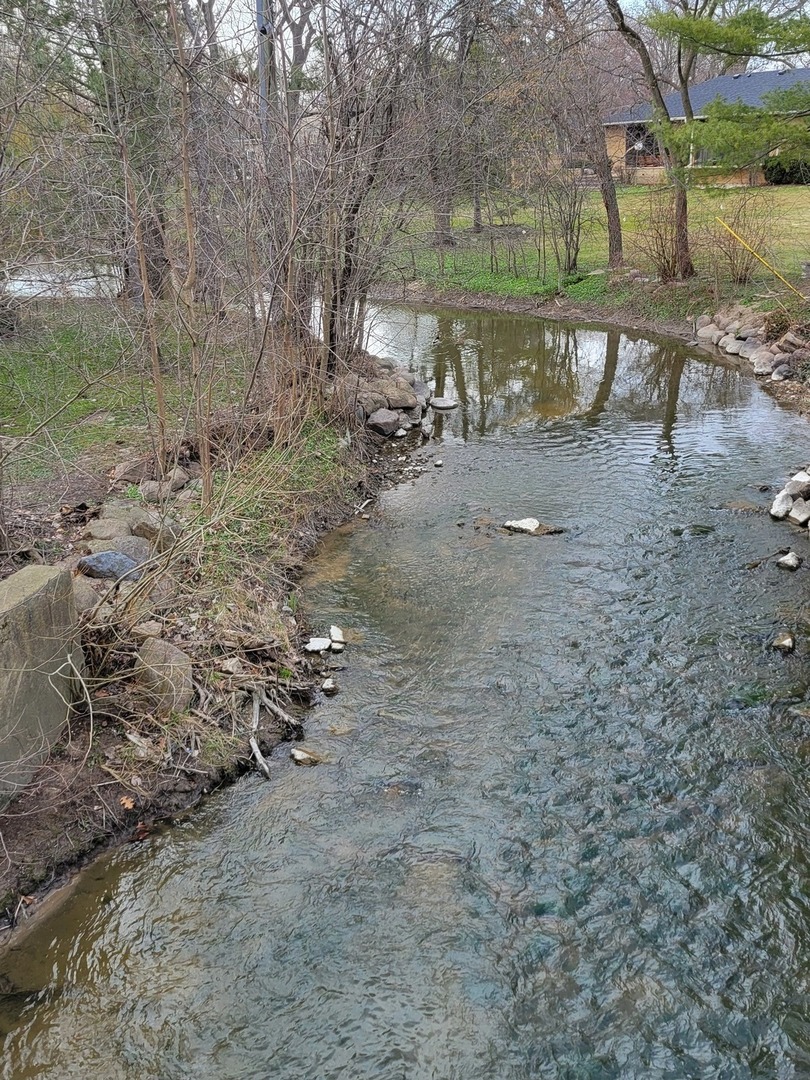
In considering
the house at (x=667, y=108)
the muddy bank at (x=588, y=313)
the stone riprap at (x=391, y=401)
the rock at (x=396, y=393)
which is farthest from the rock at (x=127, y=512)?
the house at (x=667, y=108)

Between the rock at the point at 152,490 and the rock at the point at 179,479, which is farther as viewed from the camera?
the rock at the point at 179,479

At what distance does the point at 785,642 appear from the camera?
611 centimetres

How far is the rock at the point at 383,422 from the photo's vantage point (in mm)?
11297

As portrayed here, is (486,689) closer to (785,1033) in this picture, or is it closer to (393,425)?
(785,1033)

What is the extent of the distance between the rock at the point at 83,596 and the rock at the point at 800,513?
645 cm

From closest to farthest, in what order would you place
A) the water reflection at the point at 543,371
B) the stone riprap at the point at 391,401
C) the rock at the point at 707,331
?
the stone riprap at the point at 391,401, the water reflection at the point at 543,371, the rock at the point at 707,331

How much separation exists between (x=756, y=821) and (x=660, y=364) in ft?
37.8

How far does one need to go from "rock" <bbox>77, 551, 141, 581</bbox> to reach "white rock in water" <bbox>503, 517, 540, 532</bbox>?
382 centimetres

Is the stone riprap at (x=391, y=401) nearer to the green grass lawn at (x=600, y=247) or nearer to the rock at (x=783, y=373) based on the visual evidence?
the green grass lawn at (x=600, y=247)

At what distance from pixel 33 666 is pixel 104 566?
1.78 m

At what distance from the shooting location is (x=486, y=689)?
5801 millimetres

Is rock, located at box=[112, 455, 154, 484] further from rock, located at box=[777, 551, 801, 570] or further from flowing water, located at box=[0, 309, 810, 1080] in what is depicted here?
rock, located at box=[777, 551, 801, 570]

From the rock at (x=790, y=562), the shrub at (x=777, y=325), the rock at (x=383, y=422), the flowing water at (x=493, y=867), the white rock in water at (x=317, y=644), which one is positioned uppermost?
the shrub at (x=777, y=325)

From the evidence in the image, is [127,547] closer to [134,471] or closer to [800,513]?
[134,471]
